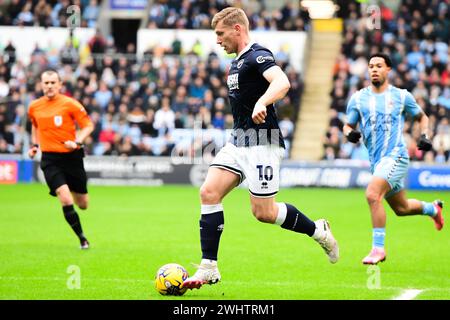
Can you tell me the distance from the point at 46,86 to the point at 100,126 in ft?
51.2

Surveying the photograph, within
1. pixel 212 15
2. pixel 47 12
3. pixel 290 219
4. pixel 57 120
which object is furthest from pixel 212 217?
pixel 47 12

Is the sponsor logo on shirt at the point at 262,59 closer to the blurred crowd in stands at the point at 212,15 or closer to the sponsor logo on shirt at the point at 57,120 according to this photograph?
the sponsor logo on shirt at the point at 57,120

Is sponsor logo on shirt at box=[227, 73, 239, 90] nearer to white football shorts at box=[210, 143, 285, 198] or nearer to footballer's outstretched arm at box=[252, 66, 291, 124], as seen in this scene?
footballer's outstretched arm at box=[252, 66, 291, 124]

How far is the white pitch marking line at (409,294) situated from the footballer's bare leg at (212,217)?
1699 millimetres

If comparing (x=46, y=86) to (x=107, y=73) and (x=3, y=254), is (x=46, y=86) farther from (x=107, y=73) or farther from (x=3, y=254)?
(x=107, y=73)

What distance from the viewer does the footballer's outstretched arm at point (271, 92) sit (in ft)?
27.5

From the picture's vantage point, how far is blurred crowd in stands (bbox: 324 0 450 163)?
27.9 meters

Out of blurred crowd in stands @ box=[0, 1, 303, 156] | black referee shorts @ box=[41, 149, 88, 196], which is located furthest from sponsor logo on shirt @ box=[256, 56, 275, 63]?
blurred crowd in stands @ box=[0, 1, 303, 156]

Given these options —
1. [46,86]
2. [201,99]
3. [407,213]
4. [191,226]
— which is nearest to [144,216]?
[191,226]

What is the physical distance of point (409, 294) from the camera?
901 cm

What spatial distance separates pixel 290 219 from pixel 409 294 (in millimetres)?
1381

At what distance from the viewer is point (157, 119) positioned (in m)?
28.5

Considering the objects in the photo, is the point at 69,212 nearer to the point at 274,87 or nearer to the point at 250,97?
the point at 250,97

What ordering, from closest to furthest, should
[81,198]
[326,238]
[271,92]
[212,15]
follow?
[271,92] < [326,238] < [81,198] < [212,15]
